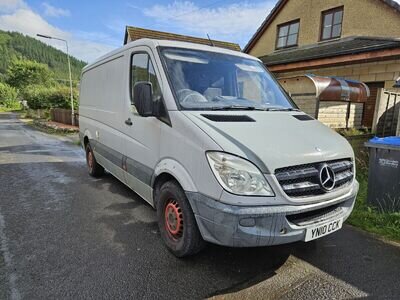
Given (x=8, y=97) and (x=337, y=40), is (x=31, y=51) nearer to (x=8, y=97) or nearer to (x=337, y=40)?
(x=8, y=97)

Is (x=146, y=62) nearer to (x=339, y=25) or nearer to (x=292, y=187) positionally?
(x=292, y=187)

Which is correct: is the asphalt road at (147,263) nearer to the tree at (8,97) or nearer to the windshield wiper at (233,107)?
the windshield wiper at (233,107)

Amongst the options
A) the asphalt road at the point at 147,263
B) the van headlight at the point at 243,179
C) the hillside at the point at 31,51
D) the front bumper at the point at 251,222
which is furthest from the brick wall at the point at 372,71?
the hillside at the point at 31,51

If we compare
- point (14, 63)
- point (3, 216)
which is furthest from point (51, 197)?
point (14, 63)

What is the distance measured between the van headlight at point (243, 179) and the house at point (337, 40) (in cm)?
632

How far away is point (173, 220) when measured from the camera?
2984 mm

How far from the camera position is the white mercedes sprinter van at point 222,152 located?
231 cm

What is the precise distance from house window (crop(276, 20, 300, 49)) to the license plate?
525 inches

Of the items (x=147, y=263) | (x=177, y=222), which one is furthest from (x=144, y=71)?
(x=147, y=263)

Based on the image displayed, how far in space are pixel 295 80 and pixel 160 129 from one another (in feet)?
15.8

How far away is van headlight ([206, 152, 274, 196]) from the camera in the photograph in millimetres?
2293

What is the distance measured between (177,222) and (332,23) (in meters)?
13.1

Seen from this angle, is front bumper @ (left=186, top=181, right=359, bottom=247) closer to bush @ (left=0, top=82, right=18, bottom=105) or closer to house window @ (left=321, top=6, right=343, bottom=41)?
house window @ (left=321, top=6, right=343, bottom=41)

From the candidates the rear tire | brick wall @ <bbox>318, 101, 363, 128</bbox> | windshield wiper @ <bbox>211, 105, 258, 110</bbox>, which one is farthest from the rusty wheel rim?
brick wall @ <bbox>318, 101, 363, 128</bbox>
